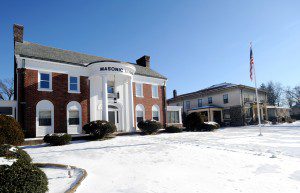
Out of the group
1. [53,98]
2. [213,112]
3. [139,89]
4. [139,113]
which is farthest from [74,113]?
[213,112]

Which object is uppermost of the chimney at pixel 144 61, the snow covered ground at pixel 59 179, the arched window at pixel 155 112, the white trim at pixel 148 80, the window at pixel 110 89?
the chimney at pixel 144 61

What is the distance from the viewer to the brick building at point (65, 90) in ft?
66.4

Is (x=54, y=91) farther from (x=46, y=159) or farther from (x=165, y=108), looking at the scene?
(x=165, y=108)

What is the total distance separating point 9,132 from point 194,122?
68.0 ft

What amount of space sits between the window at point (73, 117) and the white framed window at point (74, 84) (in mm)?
2153

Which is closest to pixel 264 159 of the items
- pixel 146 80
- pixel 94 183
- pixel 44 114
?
pixel 94 183

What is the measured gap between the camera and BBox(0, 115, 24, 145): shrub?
11672 millimetres

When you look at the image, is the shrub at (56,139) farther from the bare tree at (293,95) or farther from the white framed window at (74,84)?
the bare tree at (293,95)

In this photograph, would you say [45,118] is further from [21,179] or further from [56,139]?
[21,179]

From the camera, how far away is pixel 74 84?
23.4 meters

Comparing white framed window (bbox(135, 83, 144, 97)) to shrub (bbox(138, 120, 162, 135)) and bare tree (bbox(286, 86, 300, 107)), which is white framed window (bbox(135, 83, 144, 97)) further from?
bare tree (bbox(286, 86, 300, 107))

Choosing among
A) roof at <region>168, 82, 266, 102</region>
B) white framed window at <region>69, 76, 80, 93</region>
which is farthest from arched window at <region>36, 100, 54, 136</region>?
roof at <region>168, 82, 266, 102</region>

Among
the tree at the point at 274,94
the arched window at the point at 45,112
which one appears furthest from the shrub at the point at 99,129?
the tree at the point at 274,94

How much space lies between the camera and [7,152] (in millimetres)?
8109
